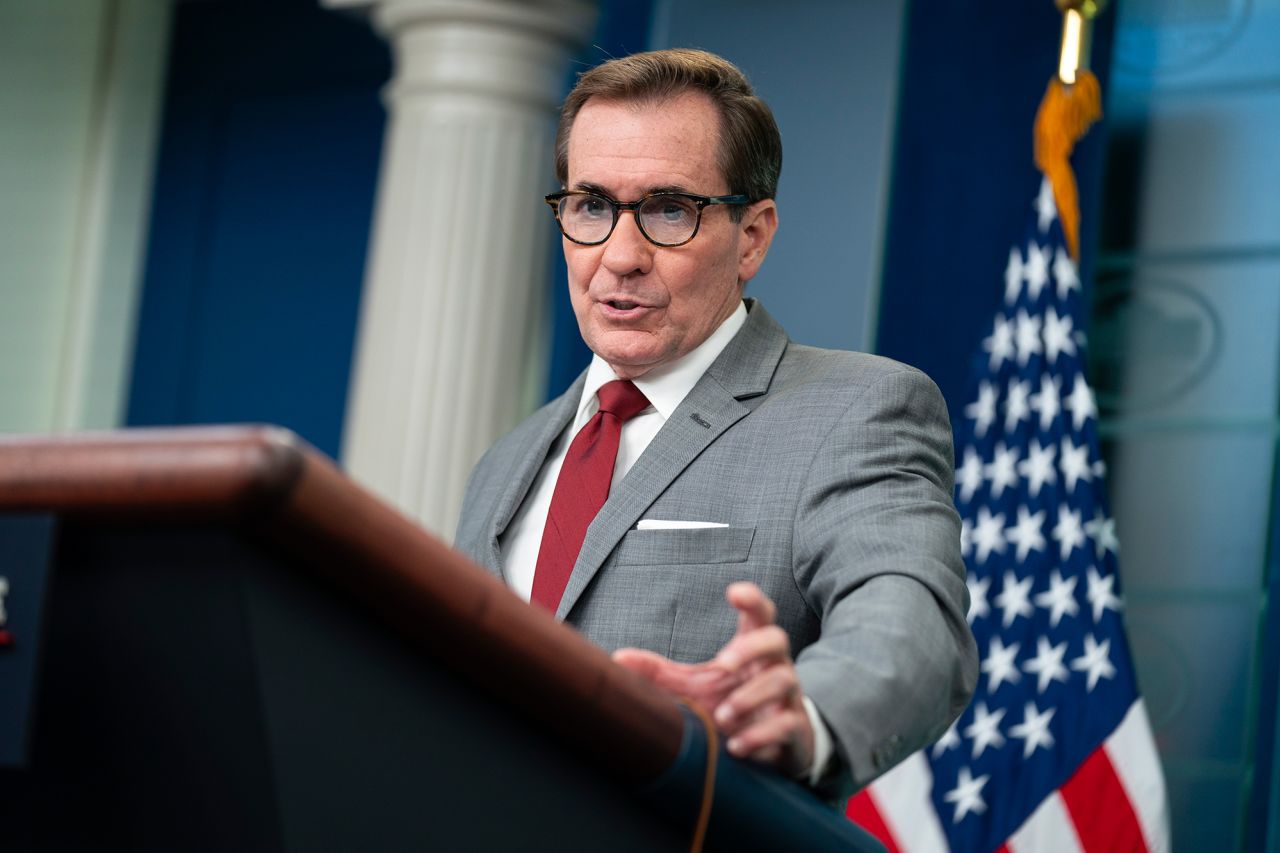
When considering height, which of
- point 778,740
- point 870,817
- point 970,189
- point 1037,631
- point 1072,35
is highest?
point 1072,35

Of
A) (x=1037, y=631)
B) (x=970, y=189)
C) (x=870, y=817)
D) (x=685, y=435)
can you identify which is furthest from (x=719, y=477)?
(x=970, y=189)

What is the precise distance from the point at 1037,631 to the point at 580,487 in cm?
171

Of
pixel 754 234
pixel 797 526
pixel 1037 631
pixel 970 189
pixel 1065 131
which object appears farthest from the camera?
pixel 970 189

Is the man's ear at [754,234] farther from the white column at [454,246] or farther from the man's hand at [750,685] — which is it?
the white column at [454,246]

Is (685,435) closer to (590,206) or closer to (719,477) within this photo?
(719,477)

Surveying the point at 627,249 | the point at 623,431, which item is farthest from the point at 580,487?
the point at 627,249

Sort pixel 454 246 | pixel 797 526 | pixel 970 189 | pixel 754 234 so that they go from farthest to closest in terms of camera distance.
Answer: pixel 454 246
pixel 970 189
pixel 754 234
pixel 797 526

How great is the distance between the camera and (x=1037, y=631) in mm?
3020

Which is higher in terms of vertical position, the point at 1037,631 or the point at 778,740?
the point at 778,740

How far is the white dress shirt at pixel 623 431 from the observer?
1.57 meters

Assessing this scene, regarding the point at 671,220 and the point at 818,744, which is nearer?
the point at 818,744

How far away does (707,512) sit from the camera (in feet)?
4.66

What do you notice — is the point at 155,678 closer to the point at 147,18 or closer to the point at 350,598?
the point at 350,598

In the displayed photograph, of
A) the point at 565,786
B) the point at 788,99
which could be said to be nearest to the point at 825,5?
the point at 788,99
